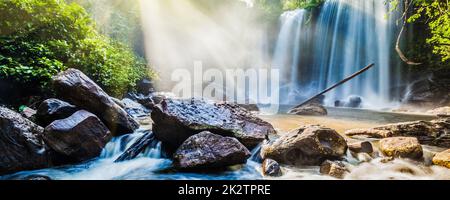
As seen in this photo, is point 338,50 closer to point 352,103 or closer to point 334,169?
point 352,103

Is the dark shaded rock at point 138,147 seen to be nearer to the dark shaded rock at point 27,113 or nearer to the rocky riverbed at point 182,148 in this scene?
the rocky riverbed at point 182,148

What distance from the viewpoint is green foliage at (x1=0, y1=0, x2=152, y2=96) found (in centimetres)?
475

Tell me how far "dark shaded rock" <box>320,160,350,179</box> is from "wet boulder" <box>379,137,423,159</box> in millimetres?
1081

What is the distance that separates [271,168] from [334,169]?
806 millimetres

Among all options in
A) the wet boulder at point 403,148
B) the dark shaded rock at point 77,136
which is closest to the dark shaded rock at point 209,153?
the dark shaded rock at point 77,136

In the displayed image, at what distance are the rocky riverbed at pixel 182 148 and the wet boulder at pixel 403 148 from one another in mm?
12

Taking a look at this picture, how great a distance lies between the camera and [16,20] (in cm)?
528

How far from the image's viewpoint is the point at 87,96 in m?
4.19

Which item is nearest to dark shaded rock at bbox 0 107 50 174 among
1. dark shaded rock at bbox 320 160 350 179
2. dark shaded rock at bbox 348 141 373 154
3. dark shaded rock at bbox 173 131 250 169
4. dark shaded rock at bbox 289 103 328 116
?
dark shaded rock at bbox 173 131 250 169

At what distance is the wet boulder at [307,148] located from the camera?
341 centimetres

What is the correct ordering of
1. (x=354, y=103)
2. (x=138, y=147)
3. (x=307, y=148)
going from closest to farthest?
(x=307, y=148)
(x=138, y=147)
(x=354, y=103)

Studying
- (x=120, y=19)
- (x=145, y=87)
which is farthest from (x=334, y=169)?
(x=120, y=19)

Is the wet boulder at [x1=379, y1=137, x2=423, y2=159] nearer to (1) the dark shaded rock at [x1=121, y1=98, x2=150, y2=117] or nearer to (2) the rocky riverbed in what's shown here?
(2) the rocky riverbed

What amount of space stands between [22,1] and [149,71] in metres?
7.07
